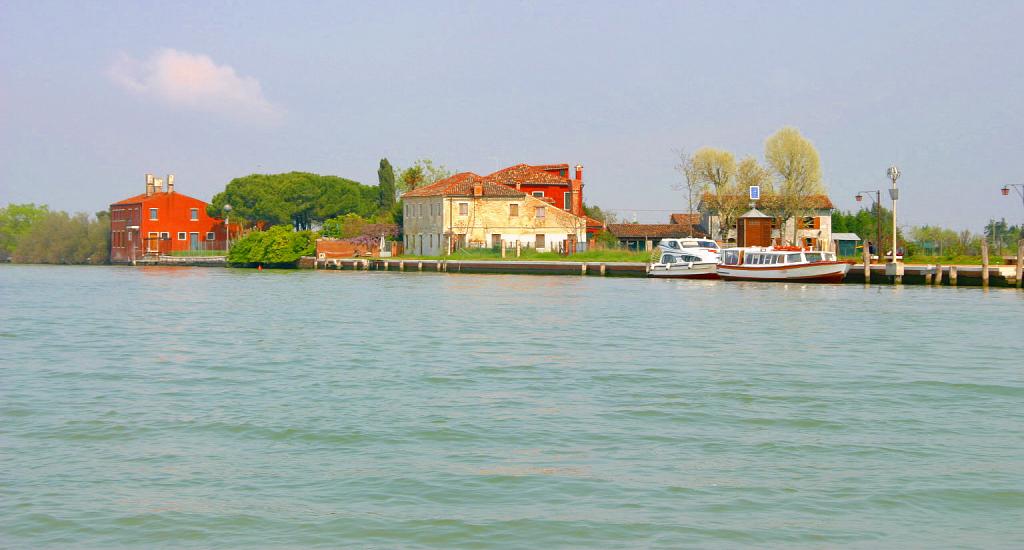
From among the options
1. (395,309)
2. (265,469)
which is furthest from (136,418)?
(395,309)

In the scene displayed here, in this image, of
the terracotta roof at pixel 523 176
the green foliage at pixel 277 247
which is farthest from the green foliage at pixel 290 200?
the terracotta roof at pixel 523 176

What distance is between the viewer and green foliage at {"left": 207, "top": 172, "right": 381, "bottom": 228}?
9906cm

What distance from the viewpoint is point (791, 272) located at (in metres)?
51.0

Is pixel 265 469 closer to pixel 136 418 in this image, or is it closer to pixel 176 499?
pixel 176 499

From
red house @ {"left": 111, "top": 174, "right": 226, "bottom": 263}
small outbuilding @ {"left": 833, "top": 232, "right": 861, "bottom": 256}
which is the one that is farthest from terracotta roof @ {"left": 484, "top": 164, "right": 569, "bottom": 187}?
red house @ {"left": 111, "top": 174, "right": 226, "bottom": 263}

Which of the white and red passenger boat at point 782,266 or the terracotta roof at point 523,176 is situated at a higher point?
the terracotta roof at point 523,176

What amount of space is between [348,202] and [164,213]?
18444mm

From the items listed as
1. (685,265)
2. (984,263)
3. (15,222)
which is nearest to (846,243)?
(685,265)

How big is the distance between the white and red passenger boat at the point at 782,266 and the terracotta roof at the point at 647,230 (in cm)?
2984

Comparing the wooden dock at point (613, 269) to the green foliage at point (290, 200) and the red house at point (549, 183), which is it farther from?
the green foliage at point (290, 200)

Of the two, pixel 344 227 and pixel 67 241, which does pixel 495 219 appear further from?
pixel 67 241

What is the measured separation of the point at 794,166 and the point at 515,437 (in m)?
73.0

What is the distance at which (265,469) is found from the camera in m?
10.8

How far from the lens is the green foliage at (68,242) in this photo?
11356 cm
